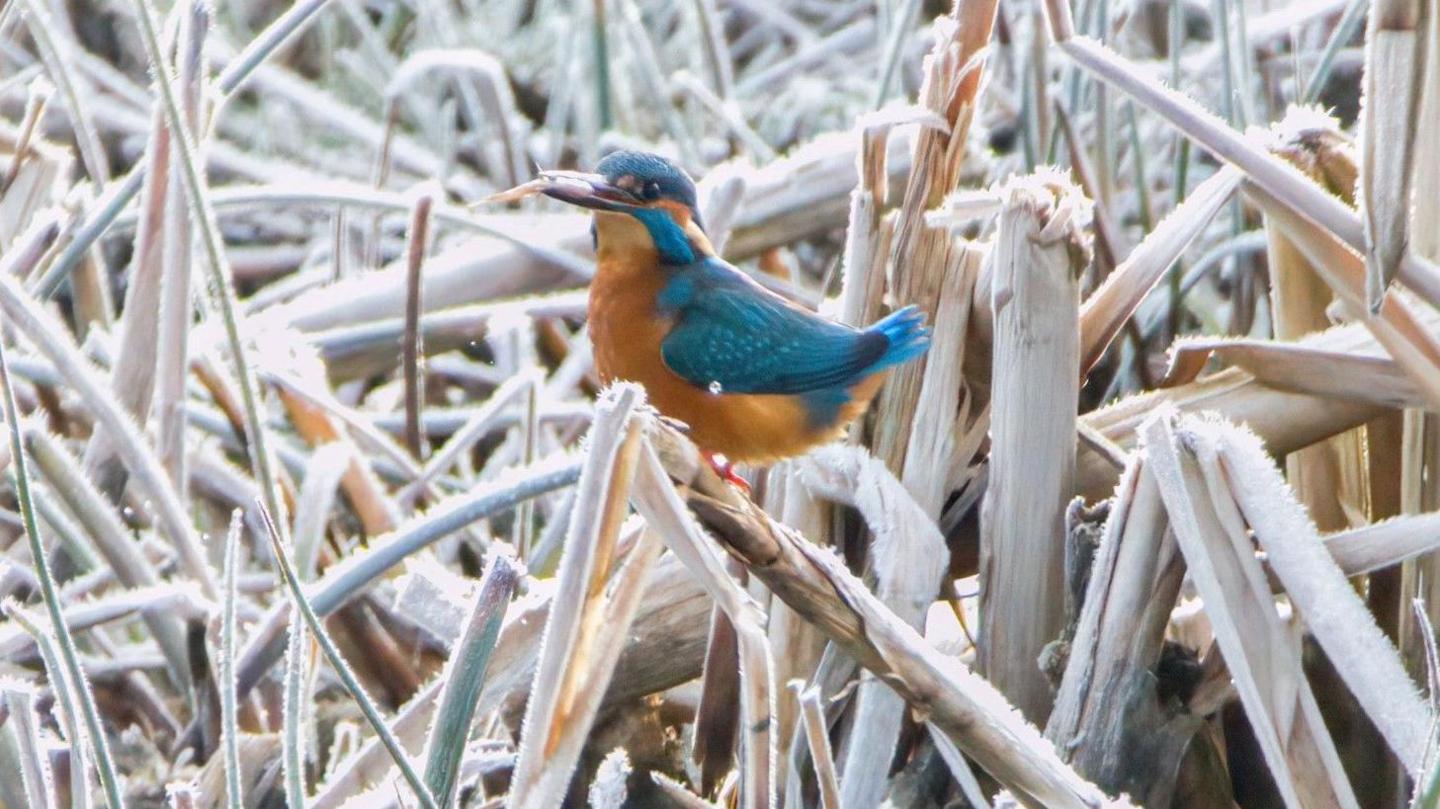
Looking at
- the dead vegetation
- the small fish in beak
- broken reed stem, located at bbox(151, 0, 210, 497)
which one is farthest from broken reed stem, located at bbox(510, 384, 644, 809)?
broken reed stem, located at bbox(151, 0, 210, 497)

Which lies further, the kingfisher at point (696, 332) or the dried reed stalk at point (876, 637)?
the kingfisher at point (696, 332)

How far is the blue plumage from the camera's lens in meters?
2.10

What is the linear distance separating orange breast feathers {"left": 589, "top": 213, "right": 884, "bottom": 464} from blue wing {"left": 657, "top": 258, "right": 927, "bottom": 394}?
2 centimetres

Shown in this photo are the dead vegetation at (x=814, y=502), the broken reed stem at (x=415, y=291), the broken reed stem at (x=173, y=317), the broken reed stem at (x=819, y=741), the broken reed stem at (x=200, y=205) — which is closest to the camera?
the broken reed stem at (x=819, y=741)

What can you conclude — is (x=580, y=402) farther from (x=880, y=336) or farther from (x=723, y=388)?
(x=880, y=336)

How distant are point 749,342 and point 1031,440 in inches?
22.0

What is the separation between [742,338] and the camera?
7.58 feet

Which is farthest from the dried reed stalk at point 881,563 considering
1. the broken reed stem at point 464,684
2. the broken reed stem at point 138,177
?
the broken reed stem at point 138,177

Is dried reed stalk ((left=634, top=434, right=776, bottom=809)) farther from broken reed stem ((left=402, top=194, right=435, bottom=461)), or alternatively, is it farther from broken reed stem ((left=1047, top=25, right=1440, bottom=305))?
broken reed stem ((left=402, top=194, right=435, bottom=461))

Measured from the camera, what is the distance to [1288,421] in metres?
1.98

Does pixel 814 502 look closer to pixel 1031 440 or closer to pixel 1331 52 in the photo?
pixel 1031 440

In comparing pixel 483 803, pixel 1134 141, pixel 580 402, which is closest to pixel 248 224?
pixel 580 402

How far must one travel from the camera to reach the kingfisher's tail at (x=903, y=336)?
6.42 ft

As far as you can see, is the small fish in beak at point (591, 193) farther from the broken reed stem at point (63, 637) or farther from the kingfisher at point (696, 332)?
the broken reed stem at point (63, 637)
